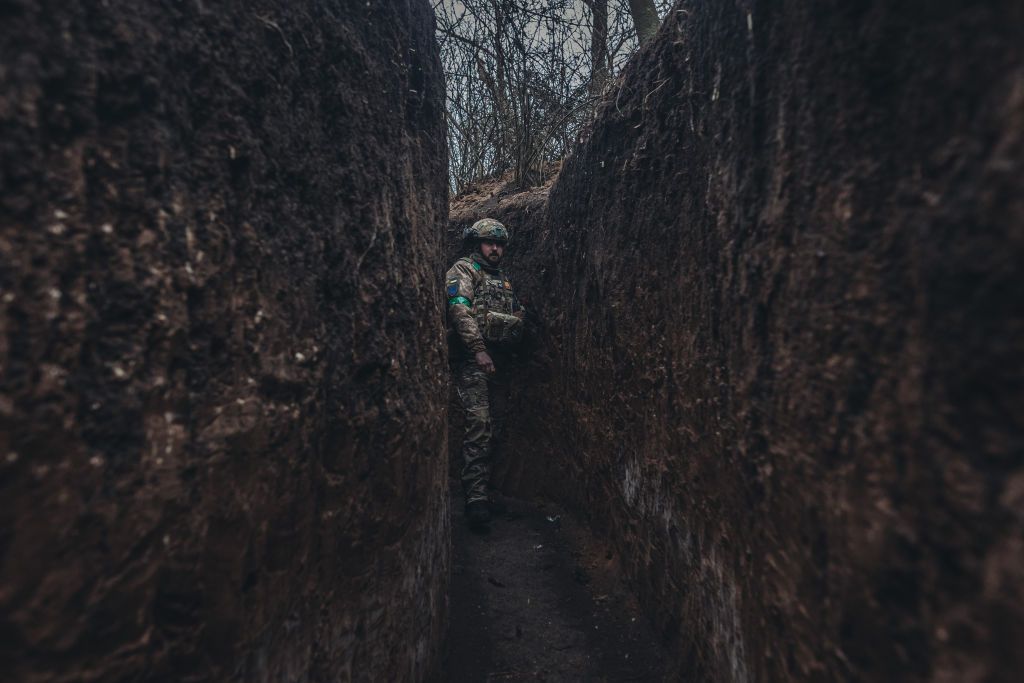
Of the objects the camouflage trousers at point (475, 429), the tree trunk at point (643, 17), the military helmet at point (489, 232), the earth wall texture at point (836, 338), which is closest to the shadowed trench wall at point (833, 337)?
the earth wall texture at point (836, 338)

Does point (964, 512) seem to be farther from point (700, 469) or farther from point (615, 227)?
point (615, 227)

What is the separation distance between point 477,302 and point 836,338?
11.3ft

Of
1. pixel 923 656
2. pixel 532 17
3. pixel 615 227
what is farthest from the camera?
pixel 532 17

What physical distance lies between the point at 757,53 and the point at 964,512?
4.21ft

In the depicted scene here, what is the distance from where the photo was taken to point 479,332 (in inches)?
172

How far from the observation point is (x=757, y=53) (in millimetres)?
1587

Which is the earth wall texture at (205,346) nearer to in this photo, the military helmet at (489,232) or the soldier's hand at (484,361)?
the soldier's hand at (484,361)

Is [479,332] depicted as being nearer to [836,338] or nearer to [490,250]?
[490,250]

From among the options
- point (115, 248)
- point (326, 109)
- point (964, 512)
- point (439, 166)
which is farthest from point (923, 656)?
point (439, 166)

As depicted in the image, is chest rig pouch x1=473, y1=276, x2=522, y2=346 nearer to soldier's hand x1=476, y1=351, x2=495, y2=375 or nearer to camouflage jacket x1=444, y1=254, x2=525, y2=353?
camouflage jacket x1=444, y1=254, x2=525, y2=353

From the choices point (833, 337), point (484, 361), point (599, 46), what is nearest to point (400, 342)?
point (833, 337)

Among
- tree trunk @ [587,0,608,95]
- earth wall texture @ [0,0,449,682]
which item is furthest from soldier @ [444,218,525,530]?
tree trunk @ [587,0,608,95]

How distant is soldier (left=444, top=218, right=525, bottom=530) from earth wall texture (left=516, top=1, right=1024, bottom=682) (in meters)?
1.93

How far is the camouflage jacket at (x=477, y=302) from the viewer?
433 centimetres
